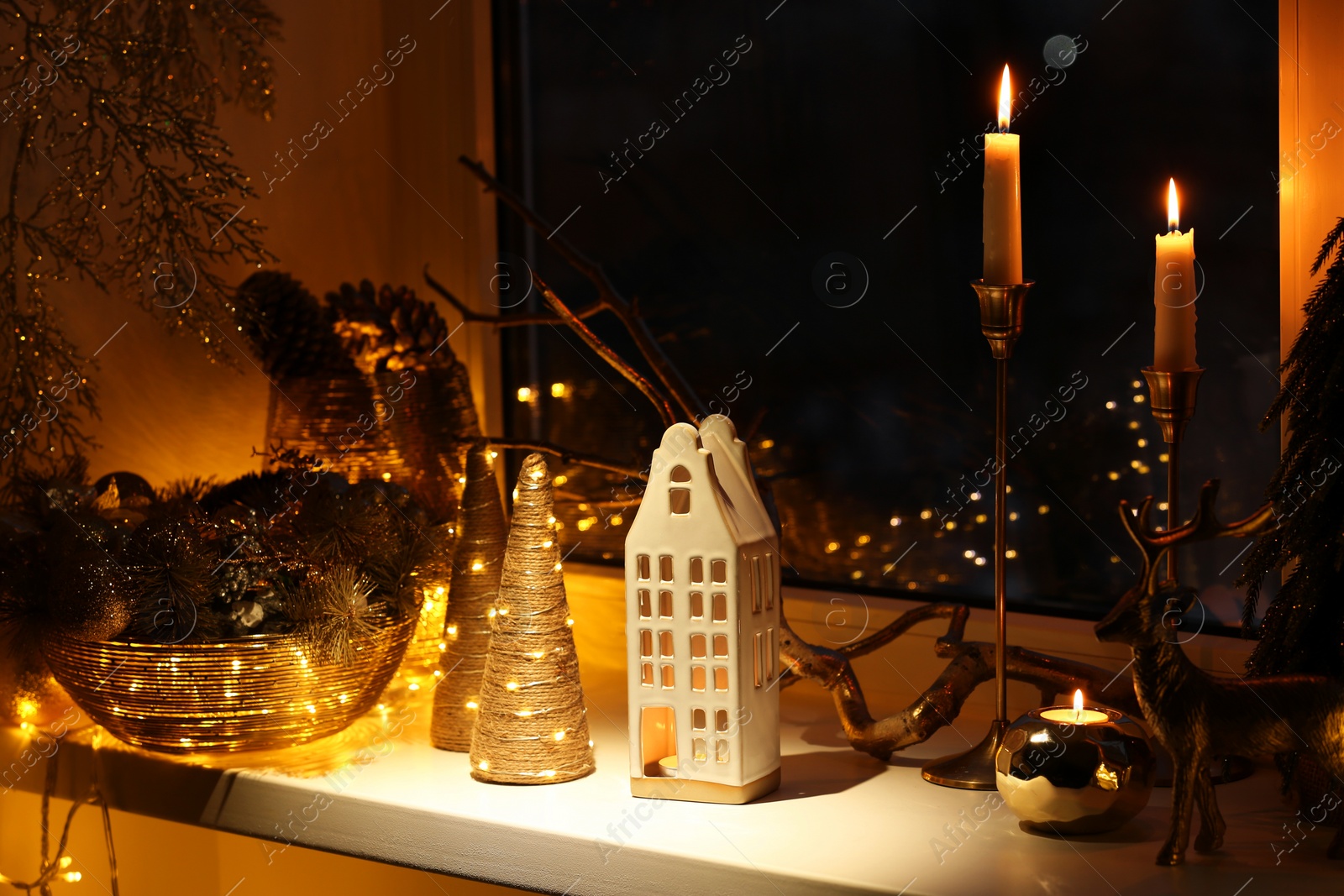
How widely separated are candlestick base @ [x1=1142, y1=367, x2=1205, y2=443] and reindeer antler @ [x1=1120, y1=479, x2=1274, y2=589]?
126mm

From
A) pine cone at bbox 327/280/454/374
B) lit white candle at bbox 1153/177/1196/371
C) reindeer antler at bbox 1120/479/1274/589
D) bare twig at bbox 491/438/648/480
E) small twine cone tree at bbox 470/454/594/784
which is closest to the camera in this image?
reindeer antler at bbox 1120/479/1274/589

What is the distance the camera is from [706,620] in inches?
40.2

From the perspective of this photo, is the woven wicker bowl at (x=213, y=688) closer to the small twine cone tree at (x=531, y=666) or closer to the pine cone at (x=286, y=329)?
the small twine cone tree at (x=531, y=666)

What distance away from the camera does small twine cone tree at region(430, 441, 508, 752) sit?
119 centimetres

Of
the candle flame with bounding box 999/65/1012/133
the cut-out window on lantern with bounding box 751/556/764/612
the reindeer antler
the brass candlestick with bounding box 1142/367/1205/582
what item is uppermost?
the candle flame with bounding box 999/65/1012/133

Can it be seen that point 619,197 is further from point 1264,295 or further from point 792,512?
point 1264,295

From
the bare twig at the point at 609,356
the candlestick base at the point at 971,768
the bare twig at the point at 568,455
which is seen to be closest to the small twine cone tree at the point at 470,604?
the bare twig at the point at 568,455

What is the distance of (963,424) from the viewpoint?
1343mm

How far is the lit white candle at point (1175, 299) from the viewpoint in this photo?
39.0 inches

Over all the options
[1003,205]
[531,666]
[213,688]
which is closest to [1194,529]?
[1003,205]

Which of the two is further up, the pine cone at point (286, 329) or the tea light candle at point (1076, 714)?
the pine cone at point (286, 329)

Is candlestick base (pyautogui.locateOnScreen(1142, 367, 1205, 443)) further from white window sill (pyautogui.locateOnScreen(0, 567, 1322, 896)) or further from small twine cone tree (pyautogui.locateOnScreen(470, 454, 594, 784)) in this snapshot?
small twine cone tree (pyautogui.locateOnScreen(470, 454, 594, 784))

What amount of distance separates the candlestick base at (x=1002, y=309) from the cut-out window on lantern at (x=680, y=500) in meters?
0.28

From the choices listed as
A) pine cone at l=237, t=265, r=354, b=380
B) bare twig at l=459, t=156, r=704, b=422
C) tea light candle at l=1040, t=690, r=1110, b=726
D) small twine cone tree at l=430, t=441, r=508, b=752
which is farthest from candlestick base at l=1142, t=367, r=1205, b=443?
pine cone at l=237, t=265, r=354, b=380
